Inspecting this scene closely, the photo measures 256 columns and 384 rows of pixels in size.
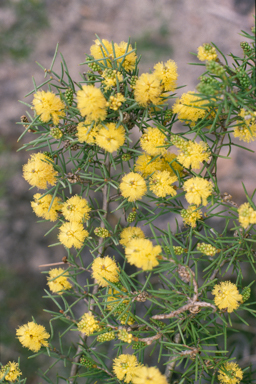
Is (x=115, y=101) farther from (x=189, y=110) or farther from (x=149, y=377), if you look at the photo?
(x=149, y=377)

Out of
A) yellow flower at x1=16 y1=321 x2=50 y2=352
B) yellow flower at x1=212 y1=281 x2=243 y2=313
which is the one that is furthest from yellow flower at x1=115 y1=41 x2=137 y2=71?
yellow flower at x1=16 y1=321 x2=50 y2=352

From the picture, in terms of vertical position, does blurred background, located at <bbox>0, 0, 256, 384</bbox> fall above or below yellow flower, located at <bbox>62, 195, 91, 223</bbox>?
above

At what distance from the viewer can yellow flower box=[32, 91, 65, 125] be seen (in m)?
0.46

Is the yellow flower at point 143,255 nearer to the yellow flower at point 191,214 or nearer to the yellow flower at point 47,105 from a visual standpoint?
the yellow flower at point 191,214

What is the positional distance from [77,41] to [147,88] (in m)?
0.95

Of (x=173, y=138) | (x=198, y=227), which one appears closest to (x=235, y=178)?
(x=198, y=227)

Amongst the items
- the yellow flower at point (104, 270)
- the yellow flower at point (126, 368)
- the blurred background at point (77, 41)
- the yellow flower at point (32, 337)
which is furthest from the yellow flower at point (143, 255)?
the blurred background at point (77, 41)

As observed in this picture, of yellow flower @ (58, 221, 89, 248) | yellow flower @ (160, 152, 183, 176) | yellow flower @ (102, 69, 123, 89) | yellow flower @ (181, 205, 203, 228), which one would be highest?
yellow flower @ (102, 69, 123, 89)

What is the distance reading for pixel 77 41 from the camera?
1223 millimetres

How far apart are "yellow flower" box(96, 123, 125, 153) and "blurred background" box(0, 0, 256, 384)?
75cm

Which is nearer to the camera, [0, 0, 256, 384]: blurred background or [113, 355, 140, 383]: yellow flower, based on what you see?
[113, 355, 140, 383]: yellow flower

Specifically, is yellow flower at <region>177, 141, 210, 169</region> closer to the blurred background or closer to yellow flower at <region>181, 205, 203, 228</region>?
yellow flower at <region>181, 205, 203, 228</region>

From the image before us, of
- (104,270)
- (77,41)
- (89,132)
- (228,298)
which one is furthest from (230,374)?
(77,41)

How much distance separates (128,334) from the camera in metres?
0.47
